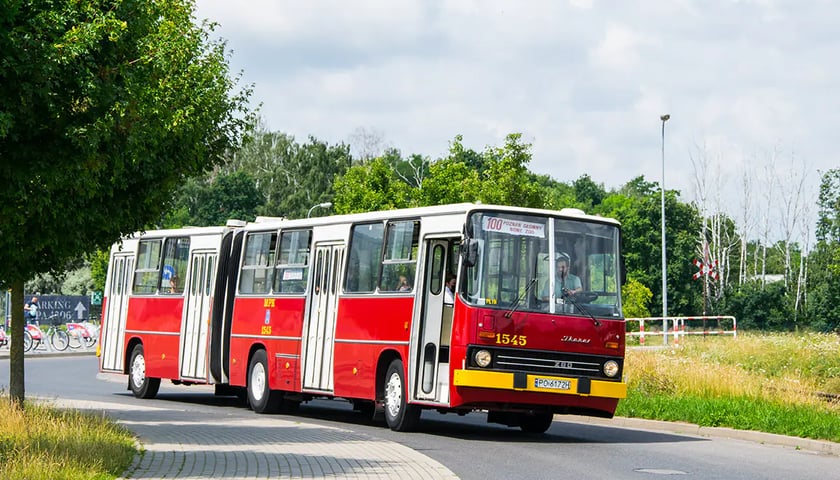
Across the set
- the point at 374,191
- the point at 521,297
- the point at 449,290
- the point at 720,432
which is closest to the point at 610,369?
the point at 521,297

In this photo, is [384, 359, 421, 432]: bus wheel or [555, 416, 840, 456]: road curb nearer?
[555, 416, 840, 456]: road curb

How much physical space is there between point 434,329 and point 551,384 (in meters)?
1.88

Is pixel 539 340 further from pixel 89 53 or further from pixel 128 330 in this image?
pixel 128 330

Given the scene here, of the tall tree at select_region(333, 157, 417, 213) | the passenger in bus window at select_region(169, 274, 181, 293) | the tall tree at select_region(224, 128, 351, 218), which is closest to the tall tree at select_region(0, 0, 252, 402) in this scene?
the passenger in bus window at select_region(169, 274, 181, 293)

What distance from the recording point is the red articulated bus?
1850 centimetres

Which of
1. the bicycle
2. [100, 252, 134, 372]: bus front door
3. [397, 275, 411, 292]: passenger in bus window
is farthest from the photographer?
the bicycle

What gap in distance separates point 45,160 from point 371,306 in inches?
350

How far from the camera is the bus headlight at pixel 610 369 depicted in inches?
750

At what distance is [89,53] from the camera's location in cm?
1314

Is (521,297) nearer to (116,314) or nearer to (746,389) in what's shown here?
(746,389)

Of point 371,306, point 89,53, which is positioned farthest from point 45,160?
point 371,306

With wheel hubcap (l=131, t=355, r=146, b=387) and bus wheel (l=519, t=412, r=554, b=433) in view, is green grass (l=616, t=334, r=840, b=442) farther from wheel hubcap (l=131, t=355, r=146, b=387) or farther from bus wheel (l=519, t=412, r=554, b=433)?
wheel hubcap (l=131, t=355, r=146, b=387)

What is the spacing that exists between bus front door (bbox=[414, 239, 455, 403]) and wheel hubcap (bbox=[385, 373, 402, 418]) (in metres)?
0.65

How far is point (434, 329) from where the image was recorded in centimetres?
1930
